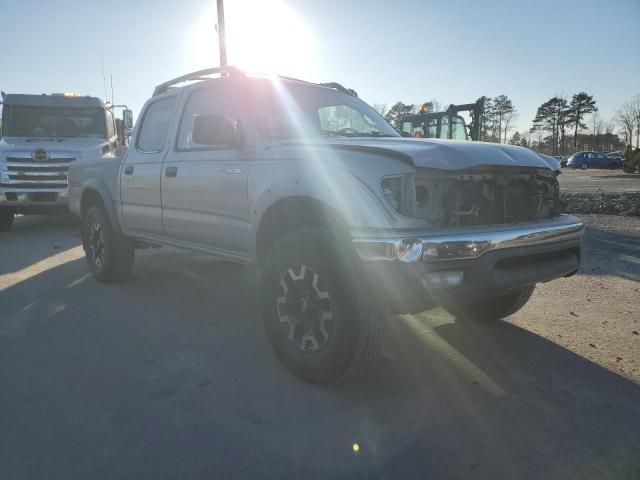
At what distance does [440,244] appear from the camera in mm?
2506

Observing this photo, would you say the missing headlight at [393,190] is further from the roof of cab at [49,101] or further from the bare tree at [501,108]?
the bare tree at [501,108]

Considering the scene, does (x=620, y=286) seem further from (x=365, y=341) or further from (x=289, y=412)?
(x=289, y=412)

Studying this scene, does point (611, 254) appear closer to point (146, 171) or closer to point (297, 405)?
point (297, 405)

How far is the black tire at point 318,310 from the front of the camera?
2.69 meters

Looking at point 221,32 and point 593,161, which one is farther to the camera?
point 593,161

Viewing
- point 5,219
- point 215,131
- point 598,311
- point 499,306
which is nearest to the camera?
point 215,131

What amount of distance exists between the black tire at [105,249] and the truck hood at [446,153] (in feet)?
9.59

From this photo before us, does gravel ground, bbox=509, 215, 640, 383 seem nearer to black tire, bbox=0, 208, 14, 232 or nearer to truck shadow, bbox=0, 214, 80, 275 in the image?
truck shadow, bbox=0, 214, 80, 275

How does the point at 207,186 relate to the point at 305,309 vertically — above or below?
above

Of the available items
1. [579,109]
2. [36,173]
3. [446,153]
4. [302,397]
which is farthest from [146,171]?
[579,109]

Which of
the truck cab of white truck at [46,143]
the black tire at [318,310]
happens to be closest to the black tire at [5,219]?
the truck cab of white truck at [46,143]

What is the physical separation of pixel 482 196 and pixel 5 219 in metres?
9.45

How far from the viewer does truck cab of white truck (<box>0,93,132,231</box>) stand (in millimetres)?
9266

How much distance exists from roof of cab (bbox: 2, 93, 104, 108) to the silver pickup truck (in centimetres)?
735
